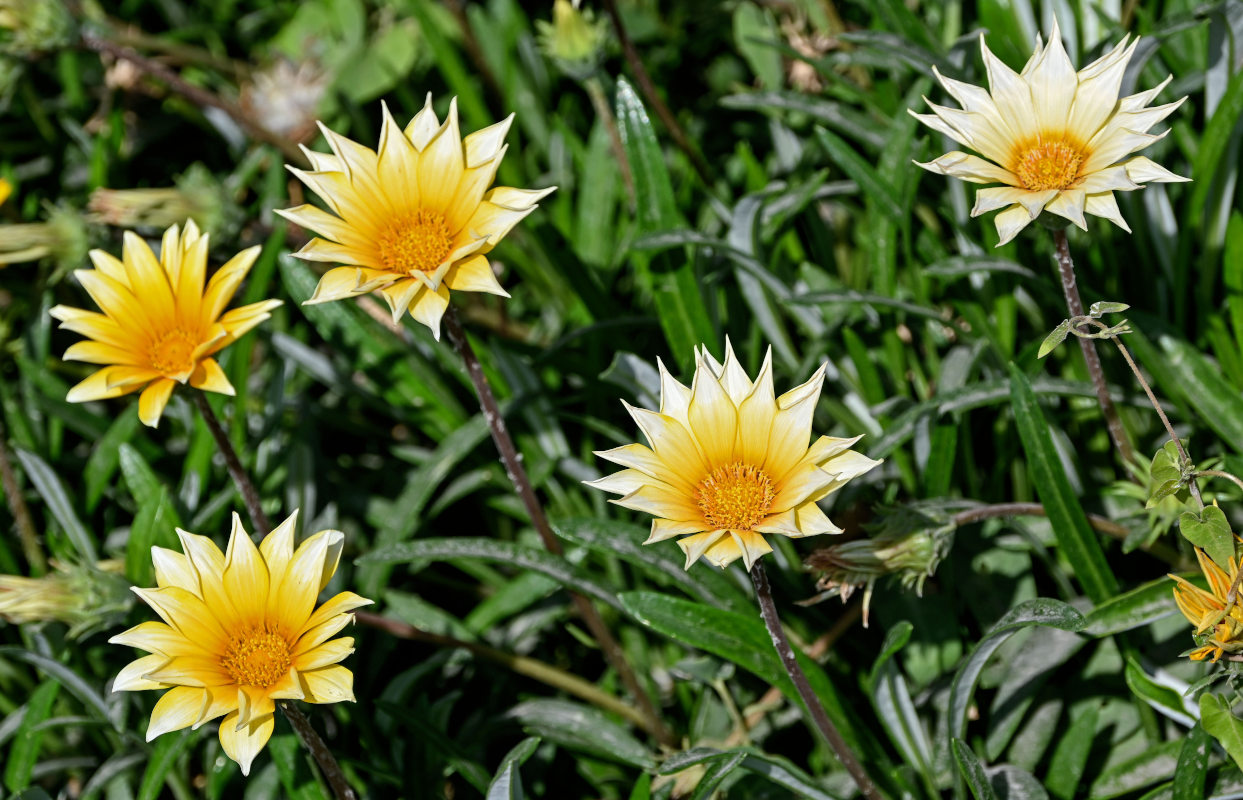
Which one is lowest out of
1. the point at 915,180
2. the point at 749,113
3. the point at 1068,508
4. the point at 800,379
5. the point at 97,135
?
the point at 1068,508

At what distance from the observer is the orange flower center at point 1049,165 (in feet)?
5.35

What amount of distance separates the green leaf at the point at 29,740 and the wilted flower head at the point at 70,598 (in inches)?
5.3

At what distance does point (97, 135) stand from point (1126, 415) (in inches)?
113

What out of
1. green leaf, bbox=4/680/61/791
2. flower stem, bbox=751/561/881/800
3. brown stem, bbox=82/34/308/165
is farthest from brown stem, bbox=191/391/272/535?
brown stem, bbox=82/34/308/165

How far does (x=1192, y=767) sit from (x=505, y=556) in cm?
119

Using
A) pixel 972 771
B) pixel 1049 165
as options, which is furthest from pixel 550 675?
pixel 1049 165

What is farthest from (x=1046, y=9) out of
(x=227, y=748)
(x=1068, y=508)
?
(x=227, y=748)

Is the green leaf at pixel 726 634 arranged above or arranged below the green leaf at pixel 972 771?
above

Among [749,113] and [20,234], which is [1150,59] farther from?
[20,234]

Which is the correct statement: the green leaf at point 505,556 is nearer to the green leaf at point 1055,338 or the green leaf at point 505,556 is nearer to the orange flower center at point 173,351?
the orange flower center at point 173,351

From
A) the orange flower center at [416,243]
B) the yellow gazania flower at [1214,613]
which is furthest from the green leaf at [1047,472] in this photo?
the orange flower center at [416,243]

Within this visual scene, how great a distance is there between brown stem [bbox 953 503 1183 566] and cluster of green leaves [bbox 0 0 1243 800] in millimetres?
17

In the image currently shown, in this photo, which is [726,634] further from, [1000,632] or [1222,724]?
[1222,724]

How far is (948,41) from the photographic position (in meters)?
2.73
